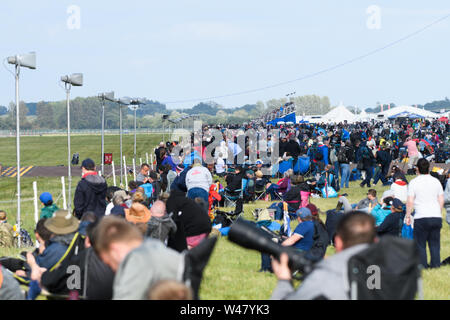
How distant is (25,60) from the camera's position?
447 inches

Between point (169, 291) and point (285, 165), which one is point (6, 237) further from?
point (285, 165)

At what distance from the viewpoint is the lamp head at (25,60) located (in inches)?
444

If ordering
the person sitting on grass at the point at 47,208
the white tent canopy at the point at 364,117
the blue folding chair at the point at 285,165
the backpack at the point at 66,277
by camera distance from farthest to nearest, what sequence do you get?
1. the white tent canopy at the point at 364,117
2. the blue folding chair at the point at 285,165
3. the person sitting on grass at the point at 47,208
4. the backpack at the point at 66,277

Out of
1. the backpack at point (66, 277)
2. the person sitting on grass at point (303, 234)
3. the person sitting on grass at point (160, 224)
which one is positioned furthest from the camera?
the person sitting on grass at point (303, 234)

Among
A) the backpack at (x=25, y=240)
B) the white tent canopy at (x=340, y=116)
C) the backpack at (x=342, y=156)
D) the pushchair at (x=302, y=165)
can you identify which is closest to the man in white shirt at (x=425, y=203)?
the backpack at (x=25, y=240)

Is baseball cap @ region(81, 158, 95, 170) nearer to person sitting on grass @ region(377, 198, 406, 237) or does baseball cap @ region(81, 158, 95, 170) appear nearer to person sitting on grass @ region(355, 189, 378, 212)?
person sitting on grass @ region(377, 198, 406, 237)

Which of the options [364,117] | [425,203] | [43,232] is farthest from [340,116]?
[43,232]

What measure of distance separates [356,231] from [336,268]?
0.27 m

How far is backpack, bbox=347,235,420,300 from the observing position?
11.7ft

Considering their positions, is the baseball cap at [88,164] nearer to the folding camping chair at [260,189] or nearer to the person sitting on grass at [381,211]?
the person sitting on grass at [381,211]

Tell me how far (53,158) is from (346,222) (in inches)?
1915

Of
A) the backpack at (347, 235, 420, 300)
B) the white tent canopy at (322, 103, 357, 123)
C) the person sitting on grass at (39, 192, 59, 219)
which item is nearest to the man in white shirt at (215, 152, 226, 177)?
the person sitting on grass at (39, 192, 59, 219)

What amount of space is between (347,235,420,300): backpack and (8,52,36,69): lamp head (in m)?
8.92

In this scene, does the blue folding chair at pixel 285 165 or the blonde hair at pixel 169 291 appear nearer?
the blonde hair at pixel 169 291
